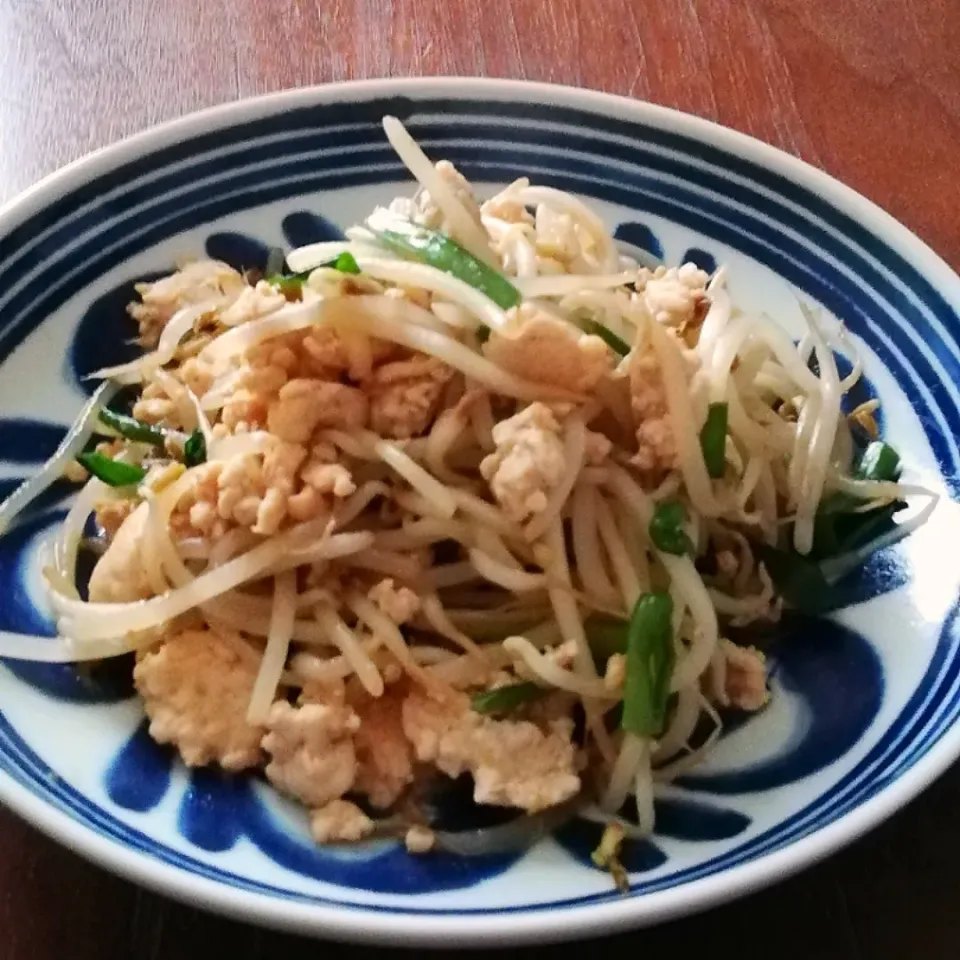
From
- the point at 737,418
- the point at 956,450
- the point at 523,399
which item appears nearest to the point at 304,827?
the point at 523,399

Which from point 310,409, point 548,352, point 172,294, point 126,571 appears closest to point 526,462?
point 548,352

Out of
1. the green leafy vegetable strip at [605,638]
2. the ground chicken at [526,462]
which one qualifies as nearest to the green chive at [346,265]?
the ground chicken at [526,462]

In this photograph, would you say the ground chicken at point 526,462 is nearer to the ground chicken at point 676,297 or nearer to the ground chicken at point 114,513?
the ground chicken at point 676,297

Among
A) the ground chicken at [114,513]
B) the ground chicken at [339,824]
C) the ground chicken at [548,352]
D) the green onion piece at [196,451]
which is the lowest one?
the ground chicken at [339,824]

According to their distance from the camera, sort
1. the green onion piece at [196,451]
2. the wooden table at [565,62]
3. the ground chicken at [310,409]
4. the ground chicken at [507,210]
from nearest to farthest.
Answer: the ground chicken at [310,409]
the green onion piece at [196,451]
the ground chicken at [507,210]
the wooden table at [565,62]

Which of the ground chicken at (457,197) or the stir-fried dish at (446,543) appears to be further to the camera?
the ground chicken at (457,197)

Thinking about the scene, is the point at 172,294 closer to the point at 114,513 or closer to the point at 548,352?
the point at 114,513

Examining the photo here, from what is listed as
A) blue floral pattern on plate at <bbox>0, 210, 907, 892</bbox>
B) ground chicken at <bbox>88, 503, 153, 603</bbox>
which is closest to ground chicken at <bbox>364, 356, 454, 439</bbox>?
ground chicken at <bbox>88, 503, 153, 603</bbox>
